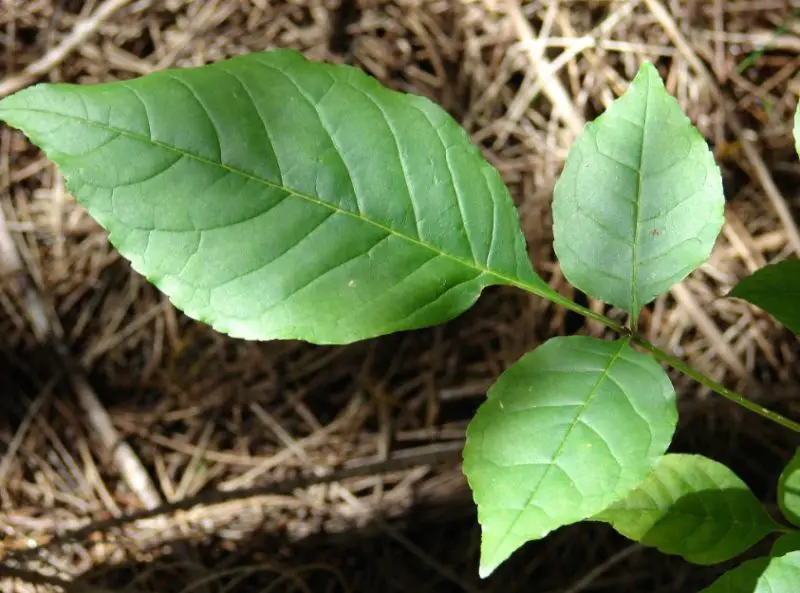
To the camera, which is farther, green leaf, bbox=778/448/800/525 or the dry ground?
the dry ground

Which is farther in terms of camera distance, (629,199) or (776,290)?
(776,290)

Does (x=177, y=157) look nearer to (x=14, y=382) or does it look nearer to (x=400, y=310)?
(x=400, y=310)

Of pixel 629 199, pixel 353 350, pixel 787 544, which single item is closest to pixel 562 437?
pixel 629 199

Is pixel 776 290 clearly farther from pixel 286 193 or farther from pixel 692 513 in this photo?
pixel 286 193

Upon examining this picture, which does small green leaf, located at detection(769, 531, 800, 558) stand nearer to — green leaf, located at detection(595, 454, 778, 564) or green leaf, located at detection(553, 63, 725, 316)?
green leaf, located at detection(595, 454, 778, 564)

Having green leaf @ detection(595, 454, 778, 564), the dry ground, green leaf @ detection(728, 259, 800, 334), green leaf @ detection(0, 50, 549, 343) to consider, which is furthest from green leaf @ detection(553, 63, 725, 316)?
the dry ground

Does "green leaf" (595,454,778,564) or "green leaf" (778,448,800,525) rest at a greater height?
"green leaf" (778,448,800,525)

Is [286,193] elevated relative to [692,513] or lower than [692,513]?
elevated
